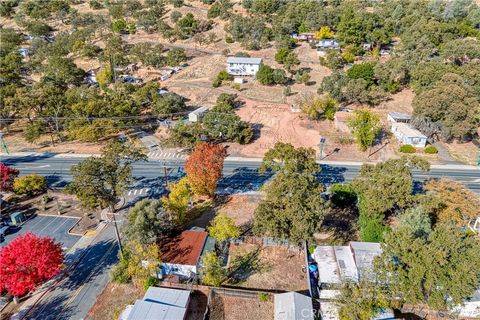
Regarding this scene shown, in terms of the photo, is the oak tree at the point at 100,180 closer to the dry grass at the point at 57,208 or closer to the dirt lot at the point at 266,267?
the dry grass at the point at 57,208

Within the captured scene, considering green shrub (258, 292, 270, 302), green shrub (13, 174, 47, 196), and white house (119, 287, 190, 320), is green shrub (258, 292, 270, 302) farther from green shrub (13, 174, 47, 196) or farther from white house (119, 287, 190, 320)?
green shrub (13, 174, 47, 196)

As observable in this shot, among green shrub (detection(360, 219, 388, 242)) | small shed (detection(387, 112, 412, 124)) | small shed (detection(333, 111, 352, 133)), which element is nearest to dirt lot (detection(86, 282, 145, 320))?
green shrub (detection(360, 219, 388, 242))

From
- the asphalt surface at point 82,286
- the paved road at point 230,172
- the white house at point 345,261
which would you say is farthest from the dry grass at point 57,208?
the white house at point 345,261

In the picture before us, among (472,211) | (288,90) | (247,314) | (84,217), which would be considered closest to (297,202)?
(247,314)

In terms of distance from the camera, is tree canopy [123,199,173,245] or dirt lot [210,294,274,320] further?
tree canopy [123,199,173,245]

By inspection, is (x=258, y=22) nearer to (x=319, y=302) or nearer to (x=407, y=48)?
(x=407, y=48)

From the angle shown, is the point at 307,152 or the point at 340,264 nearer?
the point at 340,264
